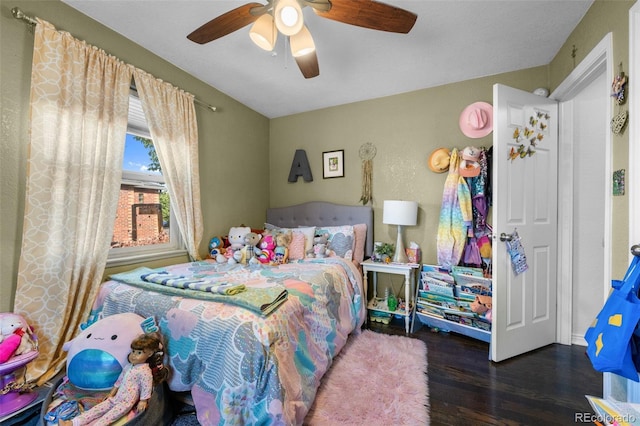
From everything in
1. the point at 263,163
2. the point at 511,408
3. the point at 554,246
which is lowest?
the point at 511,408

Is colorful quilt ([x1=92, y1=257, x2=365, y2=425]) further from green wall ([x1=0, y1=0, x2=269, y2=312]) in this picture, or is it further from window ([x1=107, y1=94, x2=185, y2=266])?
green wall ([x1=0, y1=0, x2=269, y2=312])

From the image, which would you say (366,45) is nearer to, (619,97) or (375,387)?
(619,97)

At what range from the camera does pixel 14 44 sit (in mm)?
1480

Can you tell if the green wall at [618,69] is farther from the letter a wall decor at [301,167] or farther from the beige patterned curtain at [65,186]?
the beige patterned curtain at [65,186]

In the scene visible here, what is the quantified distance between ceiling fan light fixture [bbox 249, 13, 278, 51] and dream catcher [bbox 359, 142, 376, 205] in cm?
180

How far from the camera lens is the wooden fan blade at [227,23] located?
1.34m

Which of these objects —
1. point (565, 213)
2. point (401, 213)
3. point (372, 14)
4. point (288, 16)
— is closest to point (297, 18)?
point (288, 16)

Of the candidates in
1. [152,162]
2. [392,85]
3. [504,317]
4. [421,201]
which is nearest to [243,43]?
[152,162]

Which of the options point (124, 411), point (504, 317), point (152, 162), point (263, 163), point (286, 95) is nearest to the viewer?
point (124, 411)

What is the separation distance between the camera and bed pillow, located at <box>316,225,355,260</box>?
2648mm

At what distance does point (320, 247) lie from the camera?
2.62m

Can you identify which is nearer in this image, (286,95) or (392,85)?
(392,85)

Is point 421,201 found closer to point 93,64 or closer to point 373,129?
point 373,129

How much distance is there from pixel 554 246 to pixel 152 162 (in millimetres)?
3698
